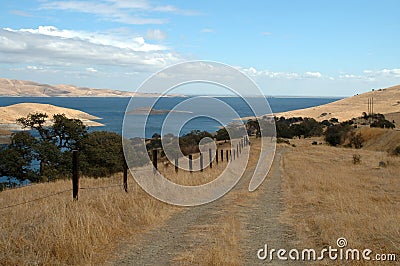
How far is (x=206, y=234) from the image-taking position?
8695 mm

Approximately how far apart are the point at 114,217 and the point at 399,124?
8583 cm

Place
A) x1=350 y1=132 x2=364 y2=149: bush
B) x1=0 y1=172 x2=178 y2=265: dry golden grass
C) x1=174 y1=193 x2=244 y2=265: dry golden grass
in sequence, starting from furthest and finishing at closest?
x1=350 y1=132 x2=364 y2=149: bush
x1=174 y1=193 x2=244 y2=265: dry golden grass
x1=0 y1=172 x2=178 y2=265: dry golden grass

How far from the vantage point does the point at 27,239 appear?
713 cm

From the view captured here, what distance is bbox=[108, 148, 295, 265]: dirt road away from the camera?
23.2 ft

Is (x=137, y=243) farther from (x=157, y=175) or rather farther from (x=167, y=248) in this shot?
(x=157, y=175)

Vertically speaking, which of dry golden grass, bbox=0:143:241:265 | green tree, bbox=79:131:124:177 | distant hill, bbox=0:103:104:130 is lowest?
green tree, bbox=79:131:124:177

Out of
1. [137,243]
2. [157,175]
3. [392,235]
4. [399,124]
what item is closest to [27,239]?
[137,243]

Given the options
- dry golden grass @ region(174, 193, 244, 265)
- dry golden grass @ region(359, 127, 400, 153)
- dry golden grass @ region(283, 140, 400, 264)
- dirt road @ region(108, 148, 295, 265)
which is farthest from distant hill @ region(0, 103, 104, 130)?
dry golden grass @ region(174, 193, 244, 265)

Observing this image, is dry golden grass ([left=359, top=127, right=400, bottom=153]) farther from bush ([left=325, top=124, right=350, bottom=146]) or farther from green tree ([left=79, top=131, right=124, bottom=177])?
green tree ([left=79, top=131, right=124, bottom=177])

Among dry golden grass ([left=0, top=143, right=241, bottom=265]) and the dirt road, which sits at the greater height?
dry golden grass ([left=0, top=143, right=241, bottom=265])

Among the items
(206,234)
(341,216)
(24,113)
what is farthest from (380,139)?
(24,113)

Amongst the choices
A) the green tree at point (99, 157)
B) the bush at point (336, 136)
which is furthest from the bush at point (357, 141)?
the green tree at point (99, 157)

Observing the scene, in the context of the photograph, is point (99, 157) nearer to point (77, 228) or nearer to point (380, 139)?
point (77, 228)

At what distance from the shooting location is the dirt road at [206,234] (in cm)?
708
